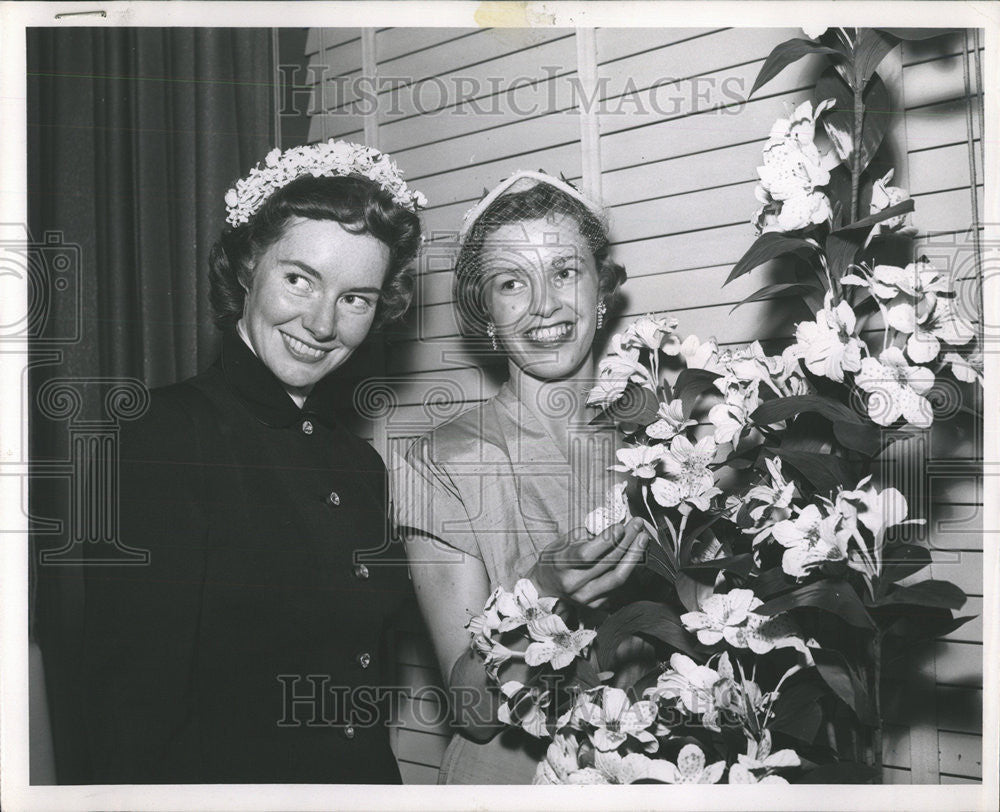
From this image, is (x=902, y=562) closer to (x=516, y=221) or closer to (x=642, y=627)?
(x=642, y=627)

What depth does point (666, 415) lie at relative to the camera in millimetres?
1257

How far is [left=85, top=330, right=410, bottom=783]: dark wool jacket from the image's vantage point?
1312 millimetres

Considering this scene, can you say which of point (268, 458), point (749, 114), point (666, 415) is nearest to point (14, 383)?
point (268, 458)

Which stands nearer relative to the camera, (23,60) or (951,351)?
(951,351)

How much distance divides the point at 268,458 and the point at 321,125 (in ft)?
1.76

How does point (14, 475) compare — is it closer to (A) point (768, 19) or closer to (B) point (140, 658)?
(B) point (140, 658)

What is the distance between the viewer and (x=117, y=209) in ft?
4.57

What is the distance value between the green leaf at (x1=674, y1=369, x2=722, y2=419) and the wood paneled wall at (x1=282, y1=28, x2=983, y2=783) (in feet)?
0.39

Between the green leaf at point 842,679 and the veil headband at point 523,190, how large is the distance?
0.70 meters

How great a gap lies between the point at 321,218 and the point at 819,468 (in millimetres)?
805

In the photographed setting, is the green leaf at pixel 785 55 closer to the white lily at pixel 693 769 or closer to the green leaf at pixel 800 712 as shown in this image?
the green leaf at pixel 800 712

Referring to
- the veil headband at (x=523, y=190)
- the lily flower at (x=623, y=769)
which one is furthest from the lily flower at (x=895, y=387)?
the lily flower at (x=623, y=769)

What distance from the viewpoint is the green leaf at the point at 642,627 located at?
4.07ft

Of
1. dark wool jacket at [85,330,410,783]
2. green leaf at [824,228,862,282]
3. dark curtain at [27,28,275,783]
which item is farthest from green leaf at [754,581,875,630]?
dark curtain at [27,28,275,783]
